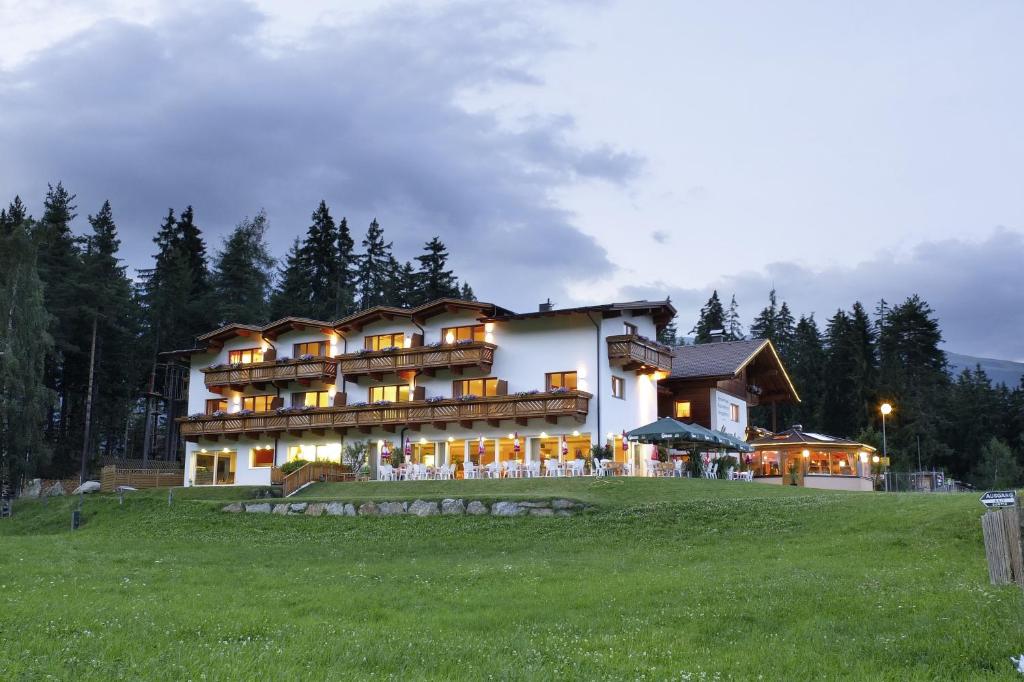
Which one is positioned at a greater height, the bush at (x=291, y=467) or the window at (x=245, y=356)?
the window at (x=245, y=356)

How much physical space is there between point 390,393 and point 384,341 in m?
2.80

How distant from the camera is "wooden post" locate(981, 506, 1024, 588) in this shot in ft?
41.0

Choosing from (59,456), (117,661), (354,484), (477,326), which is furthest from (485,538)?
(59,456)

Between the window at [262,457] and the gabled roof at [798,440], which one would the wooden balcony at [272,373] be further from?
the gabled roof at [798,440]

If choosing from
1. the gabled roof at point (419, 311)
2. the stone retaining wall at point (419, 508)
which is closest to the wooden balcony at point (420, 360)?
the gabled roof at point (419, 311)

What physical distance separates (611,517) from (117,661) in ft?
65.0

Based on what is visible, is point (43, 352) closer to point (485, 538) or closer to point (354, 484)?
point (354, 484)

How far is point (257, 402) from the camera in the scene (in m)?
54.2

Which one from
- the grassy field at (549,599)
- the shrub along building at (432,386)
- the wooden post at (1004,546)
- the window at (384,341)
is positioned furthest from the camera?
the window at (384,341)

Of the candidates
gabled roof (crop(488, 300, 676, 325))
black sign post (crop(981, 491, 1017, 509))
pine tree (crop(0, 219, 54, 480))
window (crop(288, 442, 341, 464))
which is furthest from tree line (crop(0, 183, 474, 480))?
black sign post (crop(981, 491, 1017, 509))

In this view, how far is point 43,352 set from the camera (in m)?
51.4

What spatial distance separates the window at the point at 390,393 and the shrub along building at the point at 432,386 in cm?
6

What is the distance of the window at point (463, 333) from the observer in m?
47.8

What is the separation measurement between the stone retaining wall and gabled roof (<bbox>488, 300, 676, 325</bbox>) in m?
14.8
